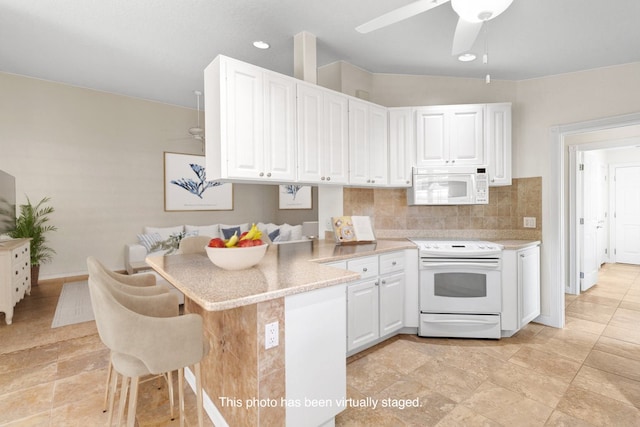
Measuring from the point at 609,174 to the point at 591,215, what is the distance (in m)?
2.41

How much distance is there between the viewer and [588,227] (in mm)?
4922

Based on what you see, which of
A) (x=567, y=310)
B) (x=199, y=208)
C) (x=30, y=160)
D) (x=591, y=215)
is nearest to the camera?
(x=567, y=310)

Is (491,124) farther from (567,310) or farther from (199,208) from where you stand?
(199,208)

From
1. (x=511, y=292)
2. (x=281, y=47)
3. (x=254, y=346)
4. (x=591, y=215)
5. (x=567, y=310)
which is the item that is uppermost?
(x=281, y=47)

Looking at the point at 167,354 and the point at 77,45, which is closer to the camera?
the point at 167,354

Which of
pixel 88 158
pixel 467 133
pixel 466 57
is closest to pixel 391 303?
pixel 467 133

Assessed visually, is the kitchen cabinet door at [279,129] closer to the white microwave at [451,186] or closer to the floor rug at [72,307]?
the white microwave at [451,186]

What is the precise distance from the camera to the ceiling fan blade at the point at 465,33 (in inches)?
76.1

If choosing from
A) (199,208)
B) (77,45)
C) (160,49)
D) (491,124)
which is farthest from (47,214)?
(491,124)

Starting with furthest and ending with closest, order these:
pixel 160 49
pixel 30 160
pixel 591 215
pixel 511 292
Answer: pixel 591 215 → pixel 30 160 → pixel 160 49 → pixel 511 292

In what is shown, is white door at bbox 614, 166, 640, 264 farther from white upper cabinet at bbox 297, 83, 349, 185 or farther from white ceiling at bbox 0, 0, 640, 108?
white upper cabinet at bbox 297, 83, 349, 185

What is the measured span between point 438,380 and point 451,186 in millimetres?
1913

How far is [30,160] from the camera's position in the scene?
4723 millimetres

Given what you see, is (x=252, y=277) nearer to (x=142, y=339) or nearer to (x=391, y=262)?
(x=142, y=339)
